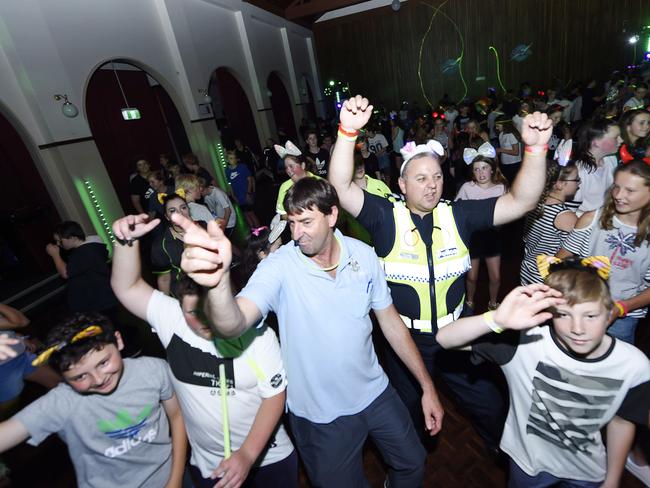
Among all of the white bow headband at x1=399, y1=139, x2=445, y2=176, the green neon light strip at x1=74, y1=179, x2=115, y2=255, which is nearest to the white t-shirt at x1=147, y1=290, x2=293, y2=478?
the white bow headband at x1=399, y1=139, x2=445, y2=176

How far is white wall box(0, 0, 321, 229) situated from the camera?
16.7ft

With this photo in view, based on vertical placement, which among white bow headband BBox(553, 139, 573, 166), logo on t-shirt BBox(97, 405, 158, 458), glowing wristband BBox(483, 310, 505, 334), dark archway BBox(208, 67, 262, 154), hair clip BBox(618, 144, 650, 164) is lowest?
logo on t-shirt BBox(97, 405, 158, 458)

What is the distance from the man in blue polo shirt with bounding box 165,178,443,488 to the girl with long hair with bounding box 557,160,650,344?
1.39 meters

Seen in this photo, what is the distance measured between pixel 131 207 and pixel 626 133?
27.9 ft

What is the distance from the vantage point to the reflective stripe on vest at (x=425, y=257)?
199cm

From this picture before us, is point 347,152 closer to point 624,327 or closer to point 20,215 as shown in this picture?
point 624,327

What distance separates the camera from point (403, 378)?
7.37 ft

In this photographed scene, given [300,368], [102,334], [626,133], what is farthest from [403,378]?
[626,133]

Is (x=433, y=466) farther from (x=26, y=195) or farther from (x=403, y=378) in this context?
(x=26, y=195)

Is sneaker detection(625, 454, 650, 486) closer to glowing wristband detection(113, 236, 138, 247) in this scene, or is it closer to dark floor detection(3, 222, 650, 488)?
→ dark floor detection(3, 222, 650, 488)

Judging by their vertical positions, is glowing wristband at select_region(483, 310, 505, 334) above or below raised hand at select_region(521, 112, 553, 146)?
below

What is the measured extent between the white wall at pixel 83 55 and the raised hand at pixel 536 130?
6.41m

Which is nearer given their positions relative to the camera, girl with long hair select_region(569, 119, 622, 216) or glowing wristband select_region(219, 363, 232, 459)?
glowing wristband select_region(219, 363, 232, 459)

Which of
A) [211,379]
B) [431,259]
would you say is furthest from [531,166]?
[211,379]
